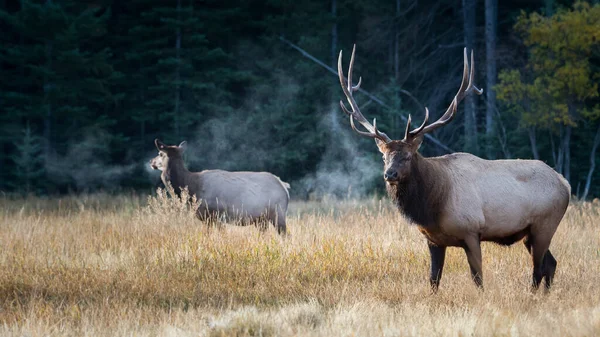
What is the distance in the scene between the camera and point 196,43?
24109 mm

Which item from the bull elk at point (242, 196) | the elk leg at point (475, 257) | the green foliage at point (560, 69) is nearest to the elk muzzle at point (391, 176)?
the elk leg at point (475, 257)

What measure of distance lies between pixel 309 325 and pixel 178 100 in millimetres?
18969

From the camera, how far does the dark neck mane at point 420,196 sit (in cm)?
Result: 693

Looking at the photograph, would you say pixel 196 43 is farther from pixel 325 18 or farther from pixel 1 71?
pixel 1 71

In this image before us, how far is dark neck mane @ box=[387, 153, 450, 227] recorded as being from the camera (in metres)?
6.93

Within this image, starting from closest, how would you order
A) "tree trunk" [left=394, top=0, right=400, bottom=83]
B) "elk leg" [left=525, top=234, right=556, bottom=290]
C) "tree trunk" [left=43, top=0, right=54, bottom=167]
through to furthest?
"elk leg" [left=525, top=234, right=556, bottom=290] → "tree trunk" [left=43, top=0, right=54, bottom=167] → "tree trunk" [left=394, top=0, right=400, bottom=83]

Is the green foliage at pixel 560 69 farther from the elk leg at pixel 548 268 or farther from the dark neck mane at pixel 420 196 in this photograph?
the dark neck mane at pixel 420 196

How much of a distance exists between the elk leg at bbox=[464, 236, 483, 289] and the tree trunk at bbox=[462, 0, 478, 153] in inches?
595

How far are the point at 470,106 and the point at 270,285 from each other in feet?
54.5

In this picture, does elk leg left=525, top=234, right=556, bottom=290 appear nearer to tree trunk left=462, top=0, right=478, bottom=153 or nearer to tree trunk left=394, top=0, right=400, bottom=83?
tree trunk left=462, top=0, right=478, bottom=153

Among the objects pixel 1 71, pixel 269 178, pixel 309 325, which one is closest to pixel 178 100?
pixel 1 71

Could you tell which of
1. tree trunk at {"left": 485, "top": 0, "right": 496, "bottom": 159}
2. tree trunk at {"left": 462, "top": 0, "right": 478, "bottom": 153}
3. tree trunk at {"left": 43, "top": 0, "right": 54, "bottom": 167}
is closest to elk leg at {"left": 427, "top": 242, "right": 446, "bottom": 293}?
tree trunk at {"left": 462, "top": 0, "right": 478, "bottom": 153}

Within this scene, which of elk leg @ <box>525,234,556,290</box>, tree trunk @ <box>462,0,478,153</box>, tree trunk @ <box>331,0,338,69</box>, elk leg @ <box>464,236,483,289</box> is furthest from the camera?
tree trunk @ <box>331,0,338,69</box>

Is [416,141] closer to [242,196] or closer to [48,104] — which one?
[242,196]
